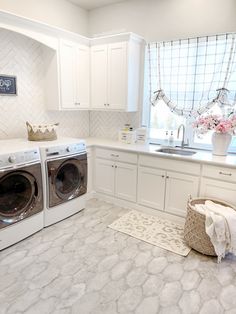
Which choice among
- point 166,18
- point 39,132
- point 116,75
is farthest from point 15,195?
point 166,18

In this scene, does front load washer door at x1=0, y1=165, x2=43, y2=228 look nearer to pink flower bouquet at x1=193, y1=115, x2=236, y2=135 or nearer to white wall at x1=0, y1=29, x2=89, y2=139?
white wall at x1=0, y1=29, x2=89, y2=139

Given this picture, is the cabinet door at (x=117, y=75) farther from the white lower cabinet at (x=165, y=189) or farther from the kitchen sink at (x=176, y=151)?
the white lower cabinet at (x=165, y=189)

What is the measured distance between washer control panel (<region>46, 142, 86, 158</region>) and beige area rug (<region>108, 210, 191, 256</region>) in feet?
3.39

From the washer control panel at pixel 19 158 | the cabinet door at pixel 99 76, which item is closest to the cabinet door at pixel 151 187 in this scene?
the cabinet door at pixel 99 76

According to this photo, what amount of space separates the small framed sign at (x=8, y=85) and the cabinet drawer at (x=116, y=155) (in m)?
1.39

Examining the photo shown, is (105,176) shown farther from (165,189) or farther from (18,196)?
(18,196)

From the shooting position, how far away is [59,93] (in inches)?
131

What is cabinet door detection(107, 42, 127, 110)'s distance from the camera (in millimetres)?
3379

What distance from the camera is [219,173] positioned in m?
2.65

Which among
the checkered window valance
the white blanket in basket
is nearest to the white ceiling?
the checkered window valance

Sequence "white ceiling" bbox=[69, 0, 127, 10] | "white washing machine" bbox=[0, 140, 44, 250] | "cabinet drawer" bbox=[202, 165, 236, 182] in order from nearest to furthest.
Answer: "white washing machine" bbox=[0, 140, 44, 250], "cabinet drawer" bbox=[202, 165, 236, 182], "white ceiling" bbox=[69, 0, 127, 10]

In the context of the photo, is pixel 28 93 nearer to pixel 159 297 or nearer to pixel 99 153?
pixel 99 153

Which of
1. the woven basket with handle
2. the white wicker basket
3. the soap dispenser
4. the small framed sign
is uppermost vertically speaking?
the small framed sign

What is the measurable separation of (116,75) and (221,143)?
1722 mm
